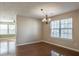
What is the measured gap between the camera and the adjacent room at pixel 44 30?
419cm

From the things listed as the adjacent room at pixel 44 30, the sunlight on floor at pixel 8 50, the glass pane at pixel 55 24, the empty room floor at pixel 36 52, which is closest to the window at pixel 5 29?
the adjacent room at pixel 44 30

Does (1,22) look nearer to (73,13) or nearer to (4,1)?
(73,13)

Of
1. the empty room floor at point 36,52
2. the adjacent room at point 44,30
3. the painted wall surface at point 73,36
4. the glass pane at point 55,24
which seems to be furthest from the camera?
the glass pane at point 55,24

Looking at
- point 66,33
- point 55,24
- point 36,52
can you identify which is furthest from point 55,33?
point 36,52

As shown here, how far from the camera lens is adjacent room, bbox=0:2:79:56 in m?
4.19

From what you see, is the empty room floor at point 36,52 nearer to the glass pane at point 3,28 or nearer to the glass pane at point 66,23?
the glass pane at point 66,23

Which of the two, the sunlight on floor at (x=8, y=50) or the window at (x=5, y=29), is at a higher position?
the window at (x=5, y=29)

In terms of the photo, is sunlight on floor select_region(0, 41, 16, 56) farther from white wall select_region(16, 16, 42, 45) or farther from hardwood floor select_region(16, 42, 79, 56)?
white wall select_region(16, 16, 42, 45)

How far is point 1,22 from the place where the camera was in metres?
10.1

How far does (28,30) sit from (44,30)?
1.58 metres

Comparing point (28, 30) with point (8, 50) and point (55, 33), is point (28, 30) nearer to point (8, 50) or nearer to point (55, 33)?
point (55, 33)

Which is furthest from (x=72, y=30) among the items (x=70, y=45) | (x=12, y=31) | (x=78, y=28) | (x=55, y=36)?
(x=12, y=31)

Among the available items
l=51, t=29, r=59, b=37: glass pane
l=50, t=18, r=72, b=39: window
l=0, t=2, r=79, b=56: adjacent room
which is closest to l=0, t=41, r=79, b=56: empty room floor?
l=0, t=2, r=79, b=56: adjacent room

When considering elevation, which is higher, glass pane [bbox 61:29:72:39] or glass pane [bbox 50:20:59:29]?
glass pane [bbox 50:20:59:29]
